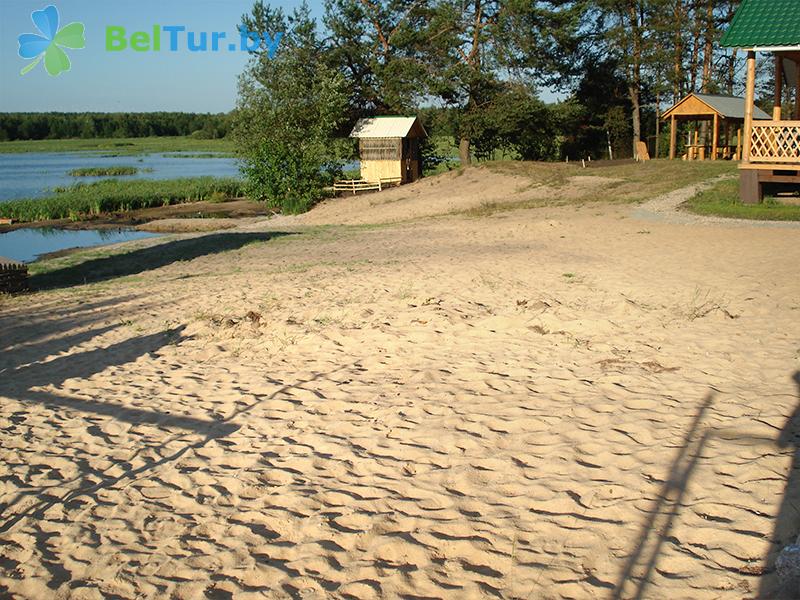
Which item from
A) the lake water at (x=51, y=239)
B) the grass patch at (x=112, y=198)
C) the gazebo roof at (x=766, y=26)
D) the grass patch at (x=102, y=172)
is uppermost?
the gazebo roof at (x=766, y=26)

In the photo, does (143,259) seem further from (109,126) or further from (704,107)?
(109,126)

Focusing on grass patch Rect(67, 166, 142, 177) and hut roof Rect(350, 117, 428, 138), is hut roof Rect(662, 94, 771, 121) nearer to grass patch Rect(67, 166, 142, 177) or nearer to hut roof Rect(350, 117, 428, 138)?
hut roof Rect(350, 117, 428, 138)

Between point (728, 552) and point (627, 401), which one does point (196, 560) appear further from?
point (627, 401)

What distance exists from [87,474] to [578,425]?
356 centimetres

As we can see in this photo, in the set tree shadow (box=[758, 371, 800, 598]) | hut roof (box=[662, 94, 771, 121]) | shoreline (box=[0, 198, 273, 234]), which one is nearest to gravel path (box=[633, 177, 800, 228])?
hut roof (box=[662, 94, 771, 121])

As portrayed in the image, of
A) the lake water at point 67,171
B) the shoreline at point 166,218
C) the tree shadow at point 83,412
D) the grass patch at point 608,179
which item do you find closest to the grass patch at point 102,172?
the lake water at point 67,171

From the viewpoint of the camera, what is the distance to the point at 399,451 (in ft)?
18.0

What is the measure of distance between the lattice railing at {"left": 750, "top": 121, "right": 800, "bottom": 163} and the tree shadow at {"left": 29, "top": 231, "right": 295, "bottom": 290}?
12221 mm

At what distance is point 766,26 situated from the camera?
17.6 metres

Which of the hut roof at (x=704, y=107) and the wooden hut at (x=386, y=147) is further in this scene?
the wooden hut at (x=386, y=147)

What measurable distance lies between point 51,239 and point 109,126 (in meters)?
139

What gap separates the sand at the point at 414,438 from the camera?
3.99 m

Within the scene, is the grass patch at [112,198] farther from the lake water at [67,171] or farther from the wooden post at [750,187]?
the wooden post at [750,187]

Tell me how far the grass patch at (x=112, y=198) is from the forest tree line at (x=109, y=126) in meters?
89.6
